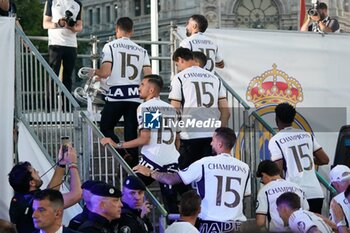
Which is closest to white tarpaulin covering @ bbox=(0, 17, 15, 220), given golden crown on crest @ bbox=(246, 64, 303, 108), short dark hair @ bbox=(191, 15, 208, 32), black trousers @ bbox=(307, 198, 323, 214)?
short dark hair @ bbox=(191, 15, 208, 32)

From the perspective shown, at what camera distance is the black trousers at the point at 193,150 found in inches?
368

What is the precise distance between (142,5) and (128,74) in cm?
6982

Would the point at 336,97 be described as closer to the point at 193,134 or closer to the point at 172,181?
the point at 193,134

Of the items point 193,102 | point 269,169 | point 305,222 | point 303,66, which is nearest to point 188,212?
point 305,222

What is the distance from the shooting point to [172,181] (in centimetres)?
820

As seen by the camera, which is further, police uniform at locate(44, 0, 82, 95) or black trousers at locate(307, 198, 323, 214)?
police uniform at locate(44, 0, 82, 95)

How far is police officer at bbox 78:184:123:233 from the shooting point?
6.86 meters

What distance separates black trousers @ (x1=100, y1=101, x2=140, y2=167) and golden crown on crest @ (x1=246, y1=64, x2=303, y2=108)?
10.1 ft

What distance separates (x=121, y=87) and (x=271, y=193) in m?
2.22

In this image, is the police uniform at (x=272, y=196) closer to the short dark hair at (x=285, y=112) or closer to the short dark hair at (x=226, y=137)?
the short dark hair at (x=226, y=137)

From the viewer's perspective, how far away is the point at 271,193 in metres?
8.52

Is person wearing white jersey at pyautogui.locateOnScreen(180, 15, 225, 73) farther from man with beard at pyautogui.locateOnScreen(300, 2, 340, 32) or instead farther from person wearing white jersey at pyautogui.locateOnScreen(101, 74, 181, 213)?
man with beard at pyautogui.locateOnScreen(300, 2, 340, 32)

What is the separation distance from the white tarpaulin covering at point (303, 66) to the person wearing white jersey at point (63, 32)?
5.87 feet

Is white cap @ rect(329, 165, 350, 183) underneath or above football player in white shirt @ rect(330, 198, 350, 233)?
above
